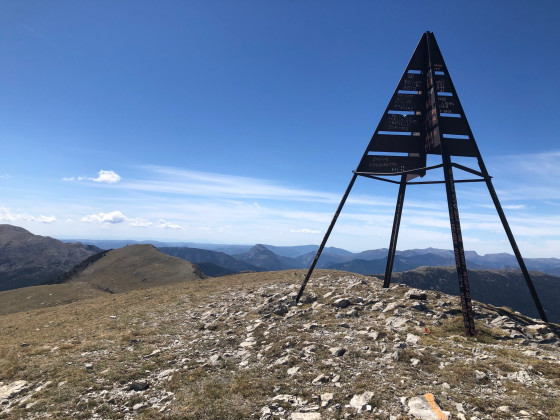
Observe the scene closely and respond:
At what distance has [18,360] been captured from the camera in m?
12.8

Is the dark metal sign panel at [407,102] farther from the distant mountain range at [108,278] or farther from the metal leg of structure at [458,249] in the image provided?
the distant mountain range at [108,278]

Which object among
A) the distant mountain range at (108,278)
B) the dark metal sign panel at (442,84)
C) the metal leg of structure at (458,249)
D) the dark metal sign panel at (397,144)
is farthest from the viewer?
the distant mountain range at (108,278)

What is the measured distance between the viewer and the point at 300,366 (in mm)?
10336

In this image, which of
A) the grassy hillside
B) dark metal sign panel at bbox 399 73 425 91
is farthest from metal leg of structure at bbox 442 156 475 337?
the grassy hillside

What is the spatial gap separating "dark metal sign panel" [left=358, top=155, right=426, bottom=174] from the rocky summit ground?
25.9 feet

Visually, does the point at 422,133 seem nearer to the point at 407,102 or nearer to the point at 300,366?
the point at 407,102

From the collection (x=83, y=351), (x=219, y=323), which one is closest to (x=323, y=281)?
(x=219, y=323)

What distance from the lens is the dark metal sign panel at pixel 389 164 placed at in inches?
698

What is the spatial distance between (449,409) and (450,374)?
1.98 metres

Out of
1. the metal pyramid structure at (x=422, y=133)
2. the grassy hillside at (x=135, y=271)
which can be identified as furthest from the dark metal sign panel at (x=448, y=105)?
the grassy hillside at (x=135, y=271)

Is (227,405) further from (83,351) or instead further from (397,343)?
(83,351)

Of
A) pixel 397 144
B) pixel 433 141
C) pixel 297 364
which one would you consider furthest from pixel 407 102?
pixel 297 364

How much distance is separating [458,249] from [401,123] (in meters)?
8.50

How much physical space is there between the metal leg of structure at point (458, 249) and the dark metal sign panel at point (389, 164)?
3.51 meters
